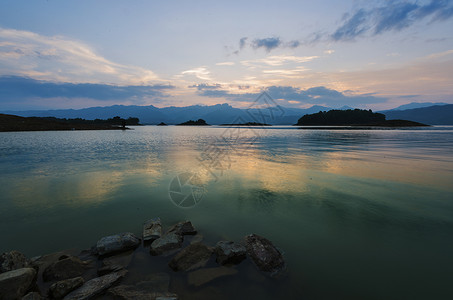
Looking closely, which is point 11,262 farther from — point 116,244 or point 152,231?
point 152,231

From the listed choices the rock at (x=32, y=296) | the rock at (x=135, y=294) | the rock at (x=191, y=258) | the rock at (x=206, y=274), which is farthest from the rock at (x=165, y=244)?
the rock at (x=32, y=296)

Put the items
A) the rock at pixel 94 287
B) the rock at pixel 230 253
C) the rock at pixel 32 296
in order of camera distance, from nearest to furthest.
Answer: the rock at pixel 32 296 → the rock at pixel 94 287 → the rock at pixel 230 253

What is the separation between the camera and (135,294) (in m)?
5.65

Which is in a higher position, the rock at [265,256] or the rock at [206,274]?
the rock at [265,256]

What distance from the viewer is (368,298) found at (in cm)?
571

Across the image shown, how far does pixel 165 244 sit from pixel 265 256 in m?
3.68

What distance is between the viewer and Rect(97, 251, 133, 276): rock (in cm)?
666

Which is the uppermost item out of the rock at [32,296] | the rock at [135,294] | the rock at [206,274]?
the rock at [32,296]

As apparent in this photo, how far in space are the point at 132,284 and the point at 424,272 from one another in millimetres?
9125

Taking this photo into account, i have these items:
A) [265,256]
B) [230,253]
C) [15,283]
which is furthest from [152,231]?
[265,256]

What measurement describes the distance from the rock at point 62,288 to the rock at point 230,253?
422 cm

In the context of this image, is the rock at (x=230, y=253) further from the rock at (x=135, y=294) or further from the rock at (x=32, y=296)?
the rock at (x=32, y=296)

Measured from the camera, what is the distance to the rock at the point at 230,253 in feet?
23.1

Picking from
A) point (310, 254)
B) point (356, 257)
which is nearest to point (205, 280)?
point (310, 254)
